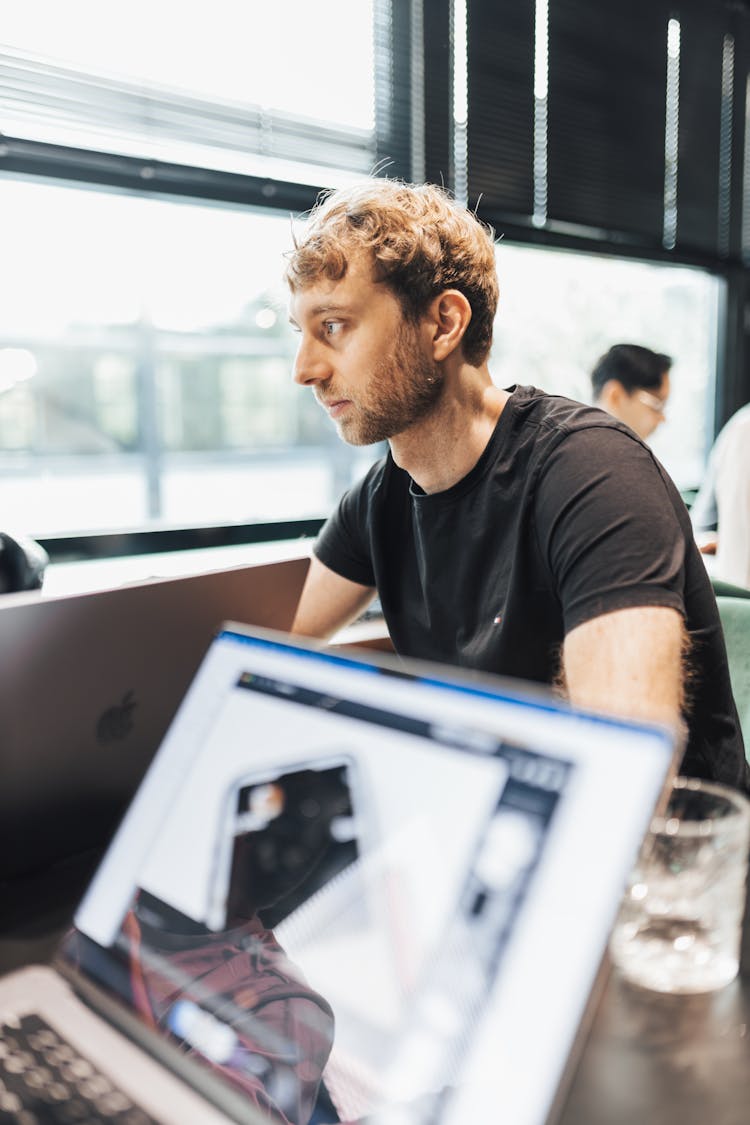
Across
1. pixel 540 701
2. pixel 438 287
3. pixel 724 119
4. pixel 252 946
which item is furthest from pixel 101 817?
pixel 724 119

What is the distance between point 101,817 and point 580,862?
21.7 inches

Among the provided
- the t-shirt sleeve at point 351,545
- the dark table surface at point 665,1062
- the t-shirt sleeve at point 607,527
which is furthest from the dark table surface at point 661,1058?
the t-shirt sleeve at point 351,545

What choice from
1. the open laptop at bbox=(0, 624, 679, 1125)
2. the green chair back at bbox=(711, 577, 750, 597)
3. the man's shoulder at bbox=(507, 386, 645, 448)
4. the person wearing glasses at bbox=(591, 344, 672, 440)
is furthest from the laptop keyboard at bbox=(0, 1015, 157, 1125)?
the person wearing glasses at bbox=(591, 344, 672, 440)

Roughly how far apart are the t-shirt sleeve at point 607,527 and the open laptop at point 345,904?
0.49m

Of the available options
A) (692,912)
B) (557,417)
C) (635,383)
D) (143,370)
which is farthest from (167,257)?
(692,912)

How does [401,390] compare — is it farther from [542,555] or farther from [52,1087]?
[52,1087]

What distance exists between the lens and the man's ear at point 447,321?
1348 mm

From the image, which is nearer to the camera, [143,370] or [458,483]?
[458,483]

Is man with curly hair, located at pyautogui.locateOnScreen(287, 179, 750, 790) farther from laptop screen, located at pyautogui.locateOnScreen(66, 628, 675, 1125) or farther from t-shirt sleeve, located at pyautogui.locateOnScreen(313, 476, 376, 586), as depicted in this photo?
laptop screen, located at pyautogui.locateOnScreen(66, 628, 675, 1125)

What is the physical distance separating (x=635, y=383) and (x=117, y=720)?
8.03ft

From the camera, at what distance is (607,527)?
A: 106cm

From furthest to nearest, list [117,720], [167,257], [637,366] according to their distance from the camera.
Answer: [637,366]
[167,257]
[117,720]

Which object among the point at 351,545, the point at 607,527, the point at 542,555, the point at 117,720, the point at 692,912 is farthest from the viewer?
the point at 351,545

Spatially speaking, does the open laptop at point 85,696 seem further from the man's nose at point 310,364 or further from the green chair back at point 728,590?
the green chair back at point 728,590
